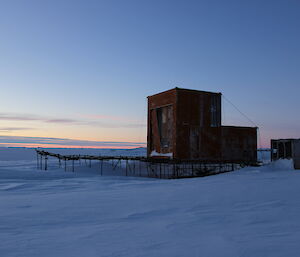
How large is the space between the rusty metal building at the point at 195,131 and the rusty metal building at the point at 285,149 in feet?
15.7

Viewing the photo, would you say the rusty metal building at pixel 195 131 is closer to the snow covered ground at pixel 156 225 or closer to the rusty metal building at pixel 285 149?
the rusty metal building at pixel 285 149

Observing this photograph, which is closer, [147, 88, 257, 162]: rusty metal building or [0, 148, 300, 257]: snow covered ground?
[0, 148, 300, 257]: snow covered ground

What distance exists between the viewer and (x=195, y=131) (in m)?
30.4

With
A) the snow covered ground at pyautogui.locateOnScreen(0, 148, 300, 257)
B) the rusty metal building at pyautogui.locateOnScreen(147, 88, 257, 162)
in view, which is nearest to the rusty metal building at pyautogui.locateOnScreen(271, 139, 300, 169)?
the rusty metal building at pyautogui.locateOnScreen(147, 88, 257, 162)

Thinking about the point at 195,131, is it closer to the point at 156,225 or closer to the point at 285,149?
the point at 285,149

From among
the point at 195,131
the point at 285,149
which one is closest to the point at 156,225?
the point at 285,149

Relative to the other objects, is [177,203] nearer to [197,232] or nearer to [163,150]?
[197,232]

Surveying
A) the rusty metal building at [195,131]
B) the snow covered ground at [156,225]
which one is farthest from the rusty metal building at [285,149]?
the snow covered ground at [156,225]

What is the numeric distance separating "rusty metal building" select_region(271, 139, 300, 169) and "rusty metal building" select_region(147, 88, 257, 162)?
478cm

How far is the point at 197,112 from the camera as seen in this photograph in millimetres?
30656

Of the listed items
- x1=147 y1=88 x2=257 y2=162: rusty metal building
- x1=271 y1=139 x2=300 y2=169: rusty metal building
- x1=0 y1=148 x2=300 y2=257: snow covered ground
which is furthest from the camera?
x1=147 y1=88 x2=257 y2=162: rusty metal building

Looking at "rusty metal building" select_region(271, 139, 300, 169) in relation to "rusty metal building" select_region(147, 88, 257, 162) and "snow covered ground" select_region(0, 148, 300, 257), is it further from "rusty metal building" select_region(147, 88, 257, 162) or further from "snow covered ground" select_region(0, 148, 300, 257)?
"snow covered ground" select_region(0, 148, 300, 257)

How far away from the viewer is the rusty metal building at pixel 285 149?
918 inches

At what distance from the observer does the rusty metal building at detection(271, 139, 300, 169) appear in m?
23.3
